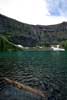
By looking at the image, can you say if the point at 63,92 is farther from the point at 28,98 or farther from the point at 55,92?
the point at 28,98

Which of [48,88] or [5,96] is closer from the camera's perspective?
[5,96]

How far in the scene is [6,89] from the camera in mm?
38000

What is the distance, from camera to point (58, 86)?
145 ft

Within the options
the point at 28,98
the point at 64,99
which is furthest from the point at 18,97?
the point at 64,99

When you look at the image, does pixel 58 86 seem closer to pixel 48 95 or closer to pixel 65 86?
pixel 65 86

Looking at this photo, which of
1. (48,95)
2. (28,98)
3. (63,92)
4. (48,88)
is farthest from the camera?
(48,88)

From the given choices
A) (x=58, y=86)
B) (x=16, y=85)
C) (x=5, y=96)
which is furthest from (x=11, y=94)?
(x=58, y=86)

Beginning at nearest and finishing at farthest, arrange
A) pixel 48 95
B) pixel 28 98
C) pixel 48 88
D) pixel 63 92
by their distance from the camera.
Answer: pixel 28 98 → pixel 48 95 → pixel 63 92 → pixel 48 88

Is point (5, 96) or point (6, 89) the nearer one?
point (5, 96)

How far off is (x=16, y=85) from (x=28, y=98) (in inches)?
264

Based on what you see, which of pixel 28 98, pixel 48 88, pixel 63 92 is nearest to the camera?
pixel 28 98

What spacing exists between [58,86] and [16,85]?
9.52m

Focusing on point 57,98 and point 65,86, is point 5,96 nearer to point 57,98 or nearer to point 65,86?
point 57,98

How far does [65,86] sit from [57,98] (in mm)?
9212
